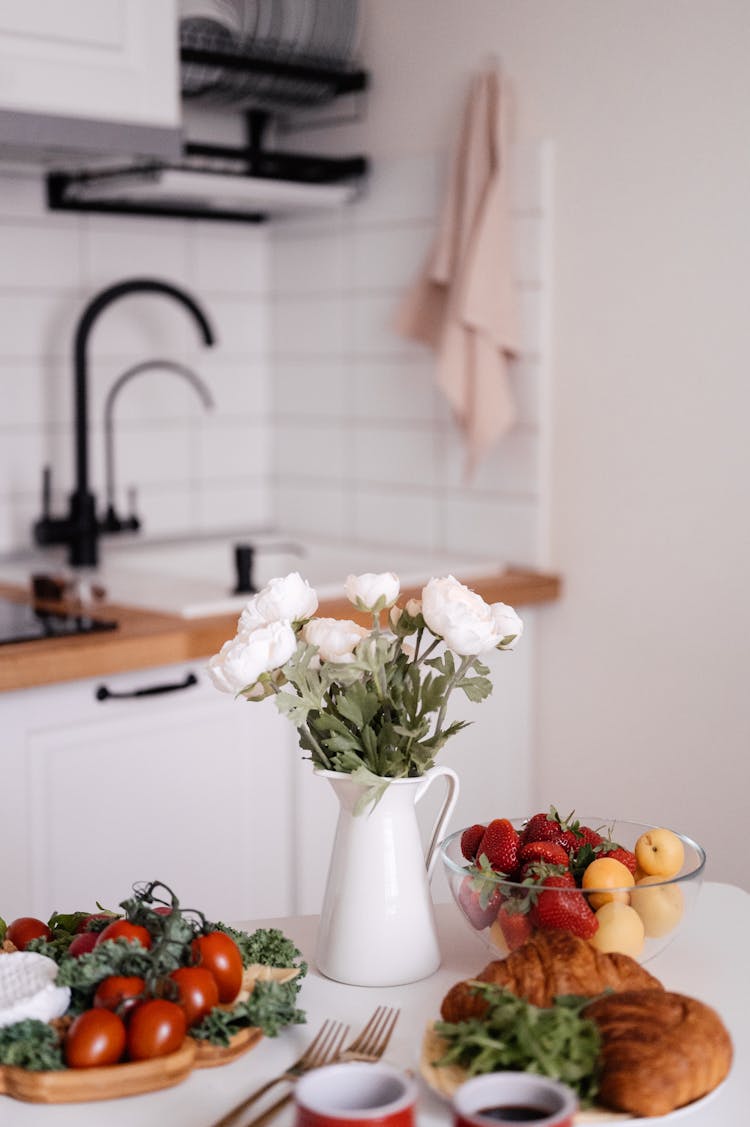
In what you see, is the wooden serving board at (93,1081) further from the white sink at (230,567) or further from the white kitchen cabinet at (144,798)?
Answer: the white sink at (230,567)

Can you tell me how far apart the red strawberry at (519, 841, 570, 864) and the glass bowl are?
0.07 ft

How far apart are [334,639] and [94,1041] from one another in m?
0.35

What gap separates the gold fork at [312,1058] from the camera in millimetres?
946

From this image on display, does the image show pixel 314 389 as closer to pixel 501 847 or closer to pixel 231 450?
pixel 231 450

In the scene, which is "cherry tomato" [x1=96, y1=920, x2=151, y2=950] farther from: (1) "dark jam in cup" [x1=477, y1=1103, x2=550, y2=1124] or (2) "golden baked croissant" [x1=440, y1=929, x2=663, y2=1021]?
(1) "dark jam in cup" [x1=477, y1=1103, x2=550, y2=1124]

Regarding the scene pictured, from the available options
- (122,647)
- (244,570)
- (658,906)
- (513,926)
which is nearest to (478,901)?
(513,926)

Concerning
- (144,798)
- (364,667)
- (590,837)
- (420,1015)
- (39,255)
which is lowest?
(144,798)

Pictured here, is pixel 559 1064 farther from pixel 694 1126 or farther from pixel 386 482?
pixel 386 482

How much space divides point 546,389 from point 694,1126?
1.81 metres

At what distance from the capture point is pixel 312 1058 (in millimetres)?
1027

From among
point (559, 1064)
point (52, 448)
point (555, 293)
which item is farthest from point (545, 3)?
point (559, 1064)

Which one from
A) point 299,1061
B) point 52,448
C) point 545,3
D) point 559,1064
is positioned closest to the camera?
point 559,1064

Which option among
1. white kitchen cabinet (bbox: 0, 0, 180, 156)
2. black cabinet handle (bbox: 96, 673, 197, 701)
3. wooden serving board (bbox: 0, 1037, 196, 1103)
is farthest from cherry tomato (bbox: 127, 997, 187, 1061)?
white kitchen cabinet (bbox: 0, 0, 180, 156)

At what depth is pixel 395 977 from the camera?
3.84 ft
